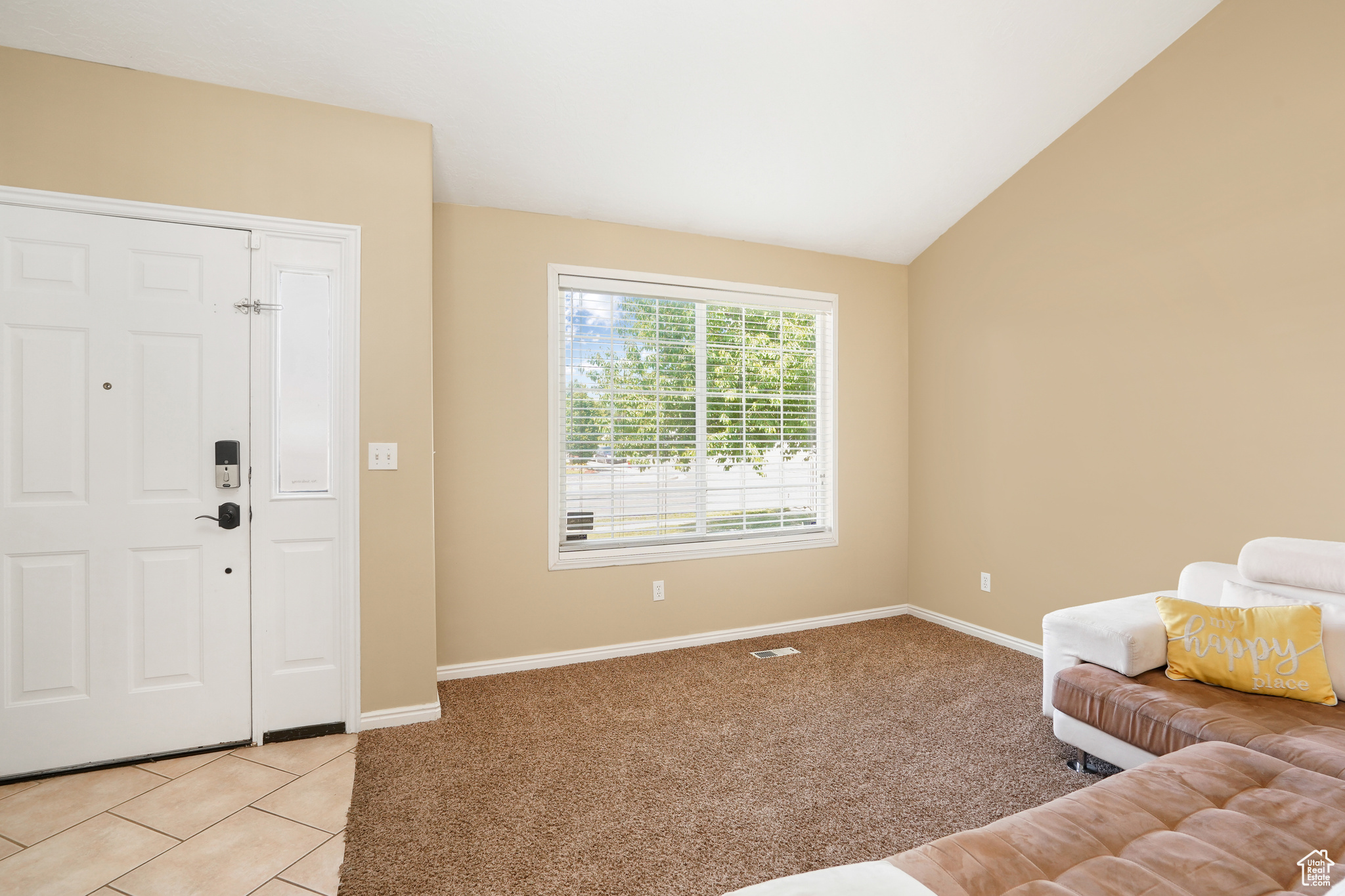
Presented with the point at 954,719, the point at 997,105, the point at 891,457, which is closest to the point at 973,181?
the point at 997,105

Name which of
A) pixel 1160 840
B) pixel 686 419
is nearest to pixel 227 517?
pixel 686 419

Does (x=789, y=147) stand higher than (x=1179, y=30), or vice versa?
A: (x=1179, y=30)

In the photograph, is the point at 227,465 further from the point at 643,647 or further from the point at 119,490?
the point at 643,647

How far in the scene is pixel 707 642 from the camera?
12.8ft

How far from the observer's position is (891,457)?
4.53 meters

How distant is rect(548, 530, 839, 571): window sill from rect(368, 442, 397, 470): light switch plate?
1087 millimetres

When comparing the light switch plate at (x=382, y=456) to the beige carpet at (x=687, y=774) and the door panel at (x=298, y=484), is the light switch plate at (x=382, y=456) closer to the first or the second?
the door panel at (x=298, y=484)

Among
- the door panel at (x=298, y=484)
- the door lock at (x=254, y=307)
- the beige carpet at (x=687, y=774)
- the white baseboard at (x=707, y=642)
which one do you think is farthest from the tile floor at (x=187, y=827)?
the door lock at (x=254, y=307)

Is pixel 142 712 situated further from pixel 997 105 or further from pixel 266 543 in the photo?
A: pixel 997 105

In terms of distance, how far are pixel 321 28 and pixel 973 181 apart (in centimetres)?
344

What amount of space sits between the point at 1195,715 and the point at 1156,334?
1.96 m

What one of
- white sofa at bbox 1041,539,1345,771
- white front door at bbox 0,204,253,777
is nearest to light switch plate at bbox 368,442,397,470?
white front door at bbox 0,204,253,777

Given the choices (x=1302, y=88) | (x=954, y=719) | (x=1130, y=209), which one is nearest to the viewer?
(x=1302, y=88)

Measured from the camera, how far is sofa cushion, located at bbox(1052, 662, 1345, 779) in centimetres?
175
